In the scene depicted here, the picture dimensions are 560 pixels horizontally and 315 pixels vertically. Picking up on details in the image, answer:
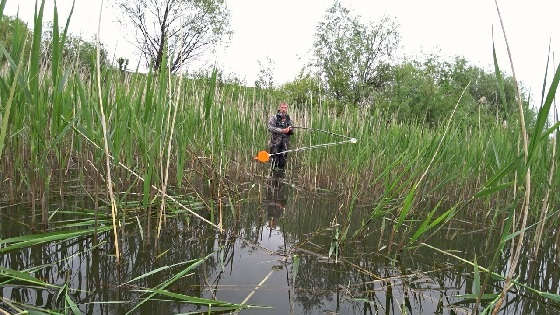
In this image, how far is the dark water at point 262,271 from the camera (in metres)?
1.36

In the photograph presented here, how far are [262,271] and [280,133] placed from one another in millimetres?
4922

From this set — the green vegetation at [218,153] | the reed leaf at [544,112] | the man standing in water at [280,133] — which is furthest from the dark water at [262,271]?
the man standing in water at [280,133]

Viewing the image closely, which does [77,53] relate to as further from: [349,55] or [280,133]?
[349,55]

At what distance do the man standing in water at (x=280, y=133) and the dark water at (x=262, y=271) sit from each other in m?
Answer: 3.93

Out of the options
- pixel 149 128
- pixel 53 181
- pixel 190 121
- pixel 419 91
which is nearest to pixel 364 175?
pixel 190 121

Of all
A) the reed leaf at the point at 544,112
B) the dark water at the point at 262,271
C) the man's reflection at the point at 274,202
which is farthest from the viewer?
the man's reflection at the point at 274,202

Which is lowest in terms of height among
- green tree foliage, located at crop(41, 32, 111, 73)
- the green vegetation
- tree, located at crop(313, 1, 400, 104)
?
the green vegetation

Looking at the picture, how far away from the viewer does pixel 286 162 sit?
6.83 m

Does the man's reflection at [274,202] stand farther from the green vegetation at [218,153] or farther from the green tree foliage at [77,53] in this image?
the green tree foliage at [77,53]

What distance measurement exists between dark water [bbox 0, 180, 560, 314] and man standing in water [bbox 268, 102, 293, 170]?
3.93 m

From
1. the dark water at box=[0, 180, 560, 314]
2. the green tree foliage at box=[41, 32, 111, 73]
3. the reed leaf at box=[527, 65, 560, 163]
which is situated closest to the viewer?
the reed leaf at box=[527, 65, 560, 163]

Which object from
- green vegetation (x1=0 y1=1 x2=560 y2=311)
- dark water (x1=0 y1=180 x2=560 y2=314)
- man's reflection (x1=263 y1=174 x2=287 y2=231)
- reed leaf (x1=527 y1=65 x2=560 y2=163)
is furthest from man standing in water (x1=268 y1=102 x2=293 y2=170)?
reed leaf (x1=527 y1=65 x2=560 y2=163)

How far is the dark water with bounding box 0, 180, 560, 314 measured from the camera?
1.36 m

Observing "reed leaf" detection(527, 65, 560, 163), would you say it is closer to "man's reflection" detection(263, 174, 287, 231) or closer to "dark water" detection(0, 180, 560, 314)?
"dark water" detection(0, 180, 560, 314)
